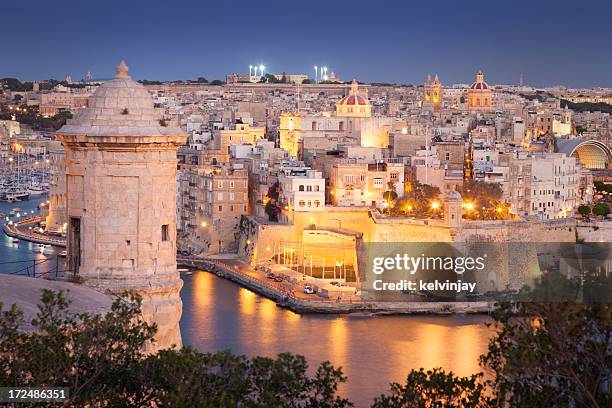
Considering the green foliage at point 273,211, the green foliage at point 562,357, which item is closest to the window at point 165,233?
the green foliage at point 562,357

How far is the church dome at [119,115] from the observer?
397 centimetres

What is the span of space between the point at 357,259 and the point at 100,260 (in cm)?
1656

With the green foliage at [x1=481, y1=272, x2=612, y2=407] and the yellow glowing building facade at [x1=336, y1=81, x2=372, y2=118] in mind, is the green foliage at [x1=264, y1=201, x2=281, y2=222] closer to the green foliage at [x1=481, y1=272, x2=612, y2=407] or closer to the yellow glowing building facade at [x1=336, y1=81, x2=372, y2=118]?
the yellow glowing building facade at [x1=336, y1=81, x2=372, y2=118]

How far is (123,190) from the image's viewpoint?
3.99 metres

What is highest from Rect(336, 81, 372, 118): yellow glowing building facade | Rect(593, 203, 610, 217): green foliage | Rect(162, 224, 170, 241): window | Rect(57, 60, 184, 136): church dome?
Rect(336, 81, 372, 118): yellow glowing building facade

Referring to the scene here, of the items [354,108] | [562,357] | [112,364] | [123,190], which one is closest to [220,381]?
[112,364]

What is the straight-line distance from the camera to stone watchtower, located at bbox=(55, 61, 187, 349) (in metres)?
3.98

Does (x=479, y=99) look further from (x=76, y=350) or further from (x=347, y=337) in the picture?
(x=76, y=350)

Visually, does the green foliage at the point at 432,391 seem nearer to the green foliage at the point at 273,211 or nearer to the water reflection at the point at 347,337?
the water reflection at the point at 347,337

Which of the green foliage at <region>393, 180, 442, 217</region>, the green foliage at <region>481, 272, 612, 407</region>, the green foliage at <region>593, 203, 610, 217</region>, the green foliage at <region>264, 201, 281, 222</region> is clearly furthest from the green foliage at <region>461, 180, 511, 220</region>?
the green foliage at <region>481, 272, 612, 407</region>

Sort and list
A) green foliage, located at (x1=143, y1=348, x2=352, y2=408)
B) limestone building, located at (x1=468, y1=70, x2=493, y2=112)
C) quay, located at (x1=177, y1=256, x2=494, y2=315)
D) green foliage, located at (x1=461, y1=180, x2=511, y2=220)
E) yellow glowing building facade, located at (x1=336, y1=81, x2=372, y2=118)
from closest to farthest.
Result: green foliage, located at (x1=143, y1=348, x2=352, y2=408), quay, located at (x1=177, y1=256, x2=494, y2=315), green foliage, located at (x1=461, y1=180, x2=511, y2=220), yellow glowing building facade, located at (x1=336, y1=81, x2=372, y2=118), limestone building, located at (x1=468, y1=70, x2=493, y2=112)

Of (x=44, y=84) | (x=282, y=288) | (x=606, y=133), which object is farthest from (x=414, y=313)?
(x=44, y=84)

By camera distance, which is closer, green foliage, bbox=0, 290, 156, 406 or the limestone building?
green foliage, bbox=0, 290, 156, 406

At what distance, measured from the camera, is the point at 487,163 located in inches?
962
